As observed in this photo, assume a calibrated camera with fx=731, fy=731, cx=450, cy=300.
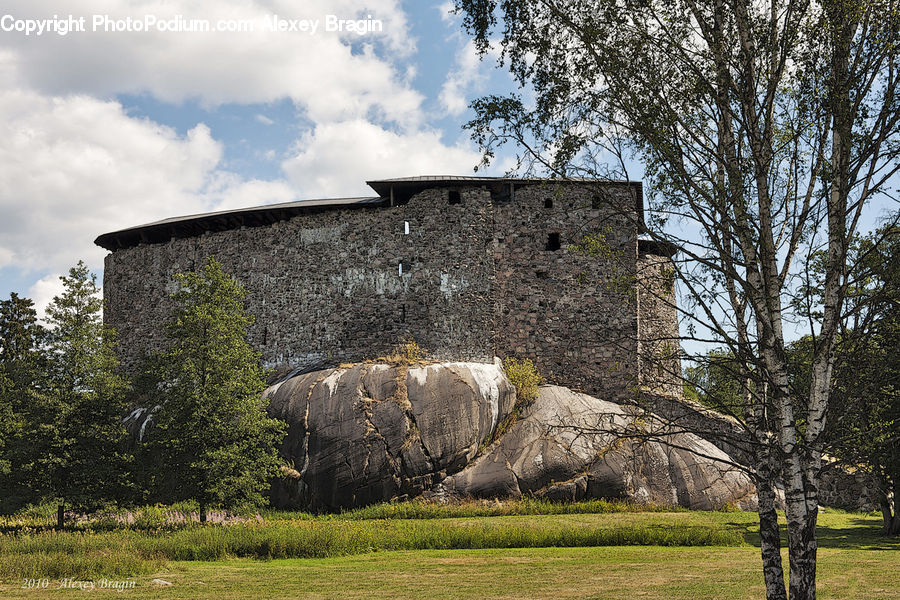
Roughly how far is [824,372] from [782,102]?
3.58m

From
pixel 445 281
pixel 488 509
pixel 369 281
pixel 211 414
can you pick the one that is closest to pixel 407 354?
pixel 445 281

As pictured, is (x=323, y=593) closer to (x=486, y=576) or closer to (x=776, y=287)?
(x=486, y=576)

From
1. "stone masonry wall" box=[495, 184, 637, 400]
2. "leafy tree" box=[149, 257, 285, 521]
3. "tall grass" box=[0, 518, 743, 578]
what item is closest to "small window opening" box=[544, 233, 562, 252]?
"stone masonry wall" box=[495, 184, 637, 400]

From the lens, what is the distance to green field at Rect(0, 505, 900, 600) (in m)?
12.1

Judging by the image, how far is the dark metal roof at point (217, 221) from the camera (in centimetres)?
2927

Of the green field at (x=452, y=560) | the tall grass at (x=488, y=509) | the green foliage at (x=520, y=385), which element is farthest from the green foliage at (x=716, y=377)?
the green foliage at (x=520, y=385)

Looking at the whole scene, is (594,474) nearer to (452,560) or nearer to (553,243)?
(553,243)

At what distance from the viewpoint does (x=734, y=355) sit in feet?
31.6

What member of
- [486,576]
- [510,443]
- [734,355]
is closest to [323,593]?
[486,576]

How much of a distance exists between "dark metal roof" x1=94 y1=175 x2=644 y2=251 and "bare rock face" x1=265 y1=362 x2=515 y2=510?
715cm

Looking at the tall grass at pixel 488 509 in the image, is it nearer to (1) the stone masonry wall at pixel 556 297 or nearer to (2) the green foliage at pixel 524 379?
(2) the green foliage at pixel 524 379

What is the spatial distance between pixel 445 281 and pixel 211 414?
33.3 ft

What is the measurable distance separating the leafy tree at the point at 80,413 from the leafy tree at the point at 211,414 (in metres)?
1.37

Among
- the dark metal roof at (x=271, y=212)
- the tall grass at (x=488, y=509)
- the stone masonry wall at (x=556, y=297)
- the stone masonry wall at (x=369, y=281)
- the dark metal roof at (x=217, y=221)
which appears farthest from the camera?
the dark metal roof at (x=217, y=221)
